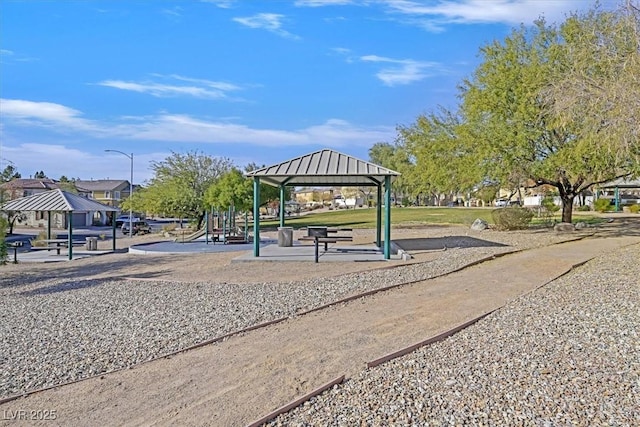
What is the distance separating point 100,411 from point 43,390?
2.89 feet

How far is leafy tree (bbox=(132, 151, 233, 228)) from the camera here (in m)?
37.6

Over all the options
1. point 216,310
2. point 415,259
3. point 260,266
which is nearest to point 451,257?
point 415,259

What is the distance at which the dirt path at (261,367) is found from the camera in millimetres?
4711

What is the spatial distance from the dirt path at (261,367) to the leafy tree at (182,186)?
97.5 ft

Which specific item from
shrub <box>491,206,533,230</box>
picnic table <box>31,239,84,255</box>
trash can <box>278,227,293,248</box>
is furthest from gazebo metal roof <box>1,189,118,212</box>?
shrub <box>491,206,533,230</box>

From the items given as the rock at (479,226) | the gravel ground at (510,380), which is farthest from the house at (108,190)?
the gravel ground at (510,380)

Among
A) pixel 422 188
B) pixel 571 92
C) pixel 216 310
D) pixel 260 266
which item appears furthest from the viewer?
pixel 422 188

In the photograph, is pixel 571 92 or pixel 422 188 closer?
pixel 571 92

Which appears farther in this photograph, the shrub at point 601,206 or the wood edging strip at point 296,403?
the shrub at point 601,206

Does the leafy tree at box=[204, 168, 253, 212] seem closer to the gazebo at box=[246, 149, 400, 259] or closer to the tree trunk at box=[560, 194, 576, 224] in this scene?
the gazebo at box=[246, 149, 400, 259]

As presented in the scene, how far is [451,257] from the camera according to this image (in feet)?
49.5

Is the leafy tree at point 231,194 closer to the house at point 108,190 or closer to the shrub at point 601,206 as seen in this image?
the shrub at point 601,206

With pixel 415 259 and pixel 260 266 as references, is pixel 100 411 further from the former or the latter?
pixel 415 259

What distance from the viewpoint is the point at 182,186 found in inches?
1545
